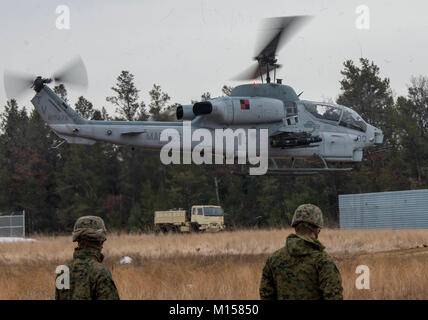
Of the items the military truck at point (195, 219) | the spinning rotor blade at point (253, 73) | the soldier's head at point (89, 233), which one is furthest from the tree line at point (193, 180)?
the soldier's head at point (89, 233)

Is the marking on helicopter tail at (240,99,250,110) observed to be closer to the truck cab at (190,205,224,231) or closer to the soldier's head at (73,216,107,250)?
the soldier's head at (73,216,107,250)

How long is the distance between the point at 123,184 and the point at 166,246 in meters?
20.3

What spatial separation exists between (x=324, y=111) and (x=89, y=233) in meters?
A: 15.7

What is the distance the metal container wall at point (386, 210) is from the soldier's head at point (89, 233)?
3155cm

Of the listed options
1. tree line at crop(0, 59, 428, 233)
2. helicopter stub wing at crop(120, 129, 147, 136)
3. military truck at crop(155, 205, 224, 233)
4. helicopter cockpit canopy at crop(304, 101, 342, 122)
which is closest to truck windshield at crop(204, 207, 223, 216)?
military truck at crop(155, 205, 224, 233)

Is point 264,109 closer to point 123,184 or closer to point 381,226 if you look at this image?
point 381,226

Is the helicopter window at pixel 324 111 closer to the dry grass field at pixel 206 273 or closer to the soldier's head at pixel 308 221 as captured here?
the dry grass field at pixel 206 273

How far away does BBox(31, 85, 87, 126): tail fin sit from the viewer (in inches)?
719

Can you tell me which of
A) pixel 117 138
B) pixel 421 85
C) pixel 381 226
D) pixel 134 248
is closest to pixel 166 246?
pixel 134 248

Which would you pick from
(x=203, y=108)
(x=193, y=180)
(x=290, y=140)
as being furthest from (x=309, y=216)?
(x=193, y=180)

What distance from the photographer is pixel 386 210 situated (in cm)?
3634

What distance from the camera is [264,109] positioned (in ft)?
60.1

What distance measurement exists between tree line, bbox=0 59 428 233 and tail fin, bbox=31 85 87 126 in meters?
20.3
